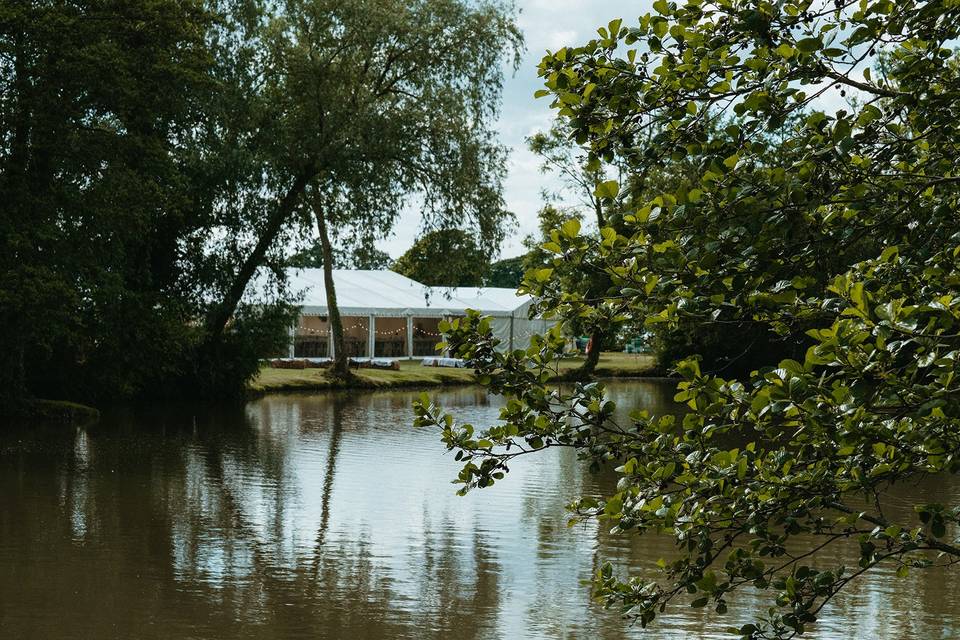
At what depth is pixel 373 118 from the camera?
81.1 feet

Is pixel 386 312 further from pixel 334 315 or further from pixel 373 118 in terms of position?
pixel 373 118

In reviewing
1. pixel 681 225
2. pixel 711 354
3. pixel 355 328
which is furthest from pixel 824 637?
pixel 355 328

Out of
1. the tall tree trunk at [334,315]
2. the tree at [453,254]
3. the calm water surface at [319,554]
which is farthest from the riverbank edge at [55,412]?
the tall tree trunk at [334,315]

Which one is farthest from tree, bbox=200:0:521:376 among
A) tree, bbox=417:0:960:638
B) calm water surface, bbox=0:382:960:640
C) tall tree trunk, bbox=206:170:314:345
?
tree, bbox=417:0:960:638

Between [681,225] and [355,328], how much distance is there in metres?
45.6

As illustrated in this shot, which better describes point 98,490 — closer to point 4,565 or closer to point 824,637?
point 4,565

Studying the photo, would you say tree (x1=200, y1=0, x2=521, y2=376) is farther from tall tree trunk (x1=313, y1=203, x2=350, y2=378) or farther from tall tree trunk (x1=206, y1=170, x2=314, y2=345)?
tall tree trunk (x1=313, y1=203, x2=350, y2=378)

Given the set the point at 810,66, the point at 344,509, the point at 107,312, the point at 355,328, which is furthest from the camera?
the point at 355,328

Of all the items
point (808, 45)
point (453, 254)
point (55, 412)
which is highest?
point (453, 254)

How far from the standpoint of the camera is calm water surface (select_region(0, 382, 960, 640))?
723cm

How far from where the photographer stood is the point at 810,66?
2.78 metres

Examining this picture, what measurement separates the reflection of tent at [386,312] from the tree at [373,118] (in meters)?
10.5

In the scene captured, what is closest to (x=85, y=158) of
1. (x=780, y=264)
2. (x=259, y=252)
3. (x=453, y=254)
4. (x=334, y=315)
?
(x=259, y=252)

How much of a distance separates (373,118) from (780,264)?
22556 mm
